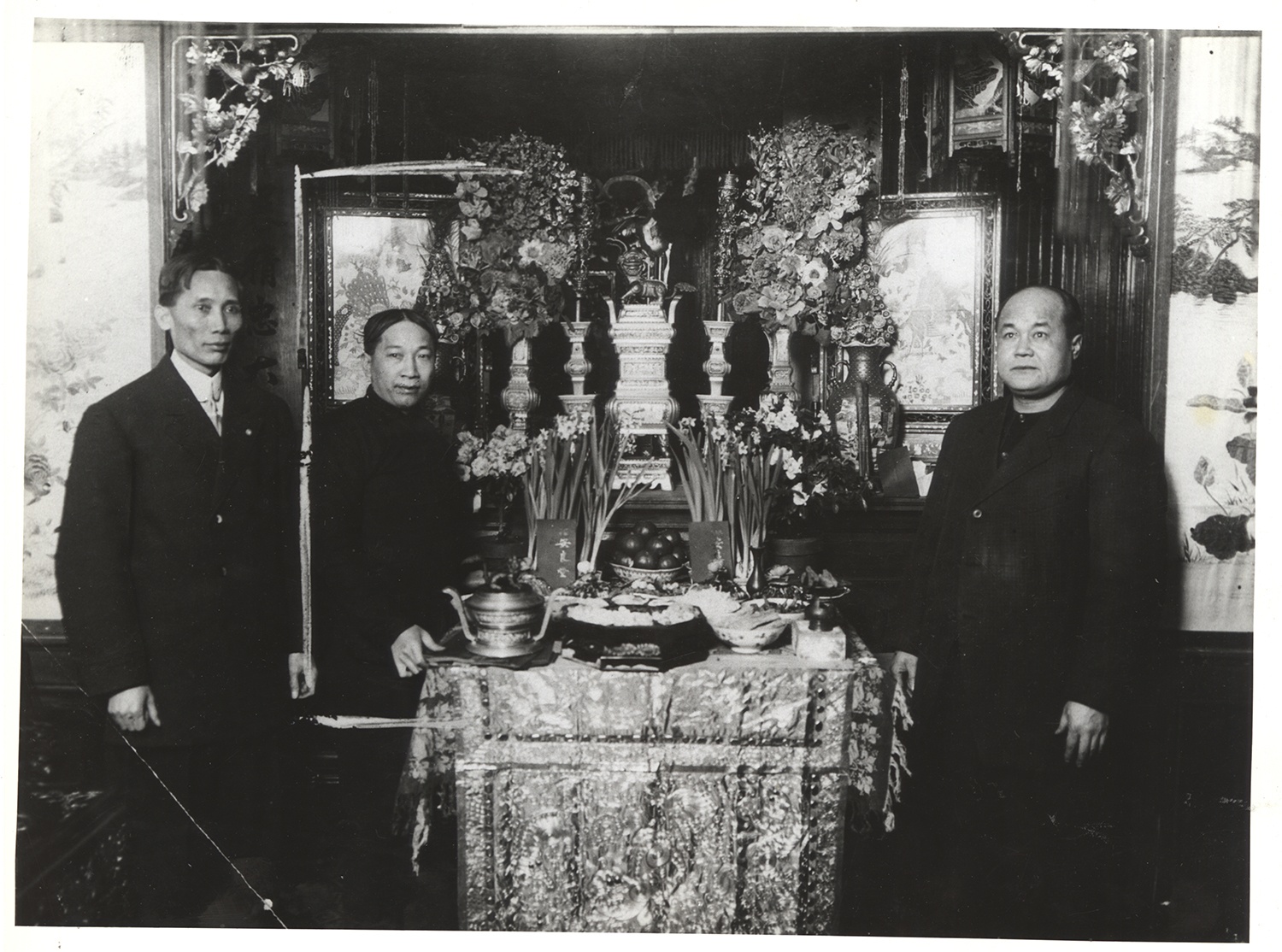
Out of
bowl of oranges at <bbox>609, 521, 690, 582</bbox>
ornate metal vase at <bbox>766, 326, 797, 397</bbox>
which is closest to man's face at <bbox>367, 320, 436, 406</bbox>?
bowl of oranges at <bbox>609, 521, 690, 582</bbox>

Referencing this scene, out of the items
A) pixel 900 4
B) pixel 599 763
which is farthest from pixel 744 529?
pixel 900 4

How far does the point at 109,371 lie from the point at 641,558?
1428 millimetres

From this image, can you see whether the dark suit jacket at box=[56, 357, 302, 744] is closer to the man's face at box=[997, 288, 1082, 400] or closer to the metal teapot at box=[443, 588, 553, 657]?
the metal teapot at box=[443, 588, 553, 657]

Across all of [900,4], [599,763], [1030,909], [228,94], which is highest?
[900,4]

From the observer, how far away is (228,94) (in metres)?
2.21

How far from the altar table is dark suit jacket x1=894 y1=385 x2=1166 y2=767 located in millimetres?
317

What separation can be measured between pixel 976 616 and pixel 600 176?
58.4 inches

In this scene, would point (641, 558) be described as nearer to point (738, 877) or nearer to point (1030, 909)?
point (738, 877)

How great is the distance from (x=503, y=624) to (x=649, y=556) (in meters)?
0.43

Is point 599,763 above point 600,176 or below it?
below

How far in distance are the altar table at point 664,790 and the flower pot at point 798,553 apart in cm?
32

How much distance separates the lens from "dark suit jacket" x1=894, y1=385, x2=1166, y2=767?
2.15m

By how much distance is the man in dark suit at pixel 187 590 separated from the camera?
2176 mm

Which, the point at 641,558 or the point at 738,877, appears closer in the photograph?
the point at 738,877
